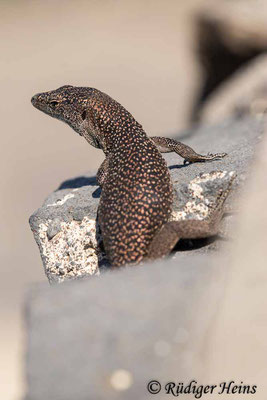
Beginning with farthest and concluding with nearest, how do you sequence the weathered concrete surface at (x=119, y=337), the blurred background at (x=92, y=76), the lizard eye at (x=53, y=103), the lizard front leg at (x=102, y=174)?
the blurred background at (x=92, y=76)
the lizard eye at (x=53, y=103)
the lizard front leg at (x=102, y=174)
the weathered concrete surface at (x=119, y=337)

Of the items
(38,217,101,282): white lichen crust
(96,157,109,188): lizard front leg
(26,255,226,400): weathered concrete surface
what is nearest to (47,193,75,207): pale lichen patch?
(38,217,101,282): white lichen crust

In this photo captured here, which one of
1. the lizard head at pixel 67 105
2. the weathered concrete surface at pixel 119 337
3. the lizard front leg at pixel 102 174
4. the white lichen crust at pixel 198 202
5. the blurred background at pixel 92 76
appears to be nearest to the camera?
the weathered concrete surface at pixel 119 337

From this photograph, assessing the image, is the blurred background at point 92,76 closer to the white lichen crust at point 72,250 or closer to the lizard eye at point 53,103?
the lizard eye at point 53,103

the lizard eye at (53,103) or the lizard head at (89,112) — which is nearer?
the lizard head at (89,112)

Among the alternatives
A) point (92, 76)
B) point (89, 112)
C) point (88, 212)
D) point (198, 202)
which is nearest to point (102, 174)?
point (88, 212)

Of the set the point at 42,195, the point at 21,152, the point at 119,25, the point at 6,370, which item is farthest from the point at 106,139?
the point at 119,25

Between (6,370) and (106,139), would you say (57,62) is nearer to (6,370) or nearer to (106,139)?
(6,370)

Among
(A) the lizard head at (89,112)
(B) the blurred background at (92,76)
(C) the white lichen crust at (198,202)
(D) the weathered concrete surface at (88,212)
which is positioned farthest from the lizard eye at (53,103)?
(B) the blurred background at (92,76)

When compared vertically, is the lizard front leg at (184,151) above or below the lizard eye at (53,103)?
below
